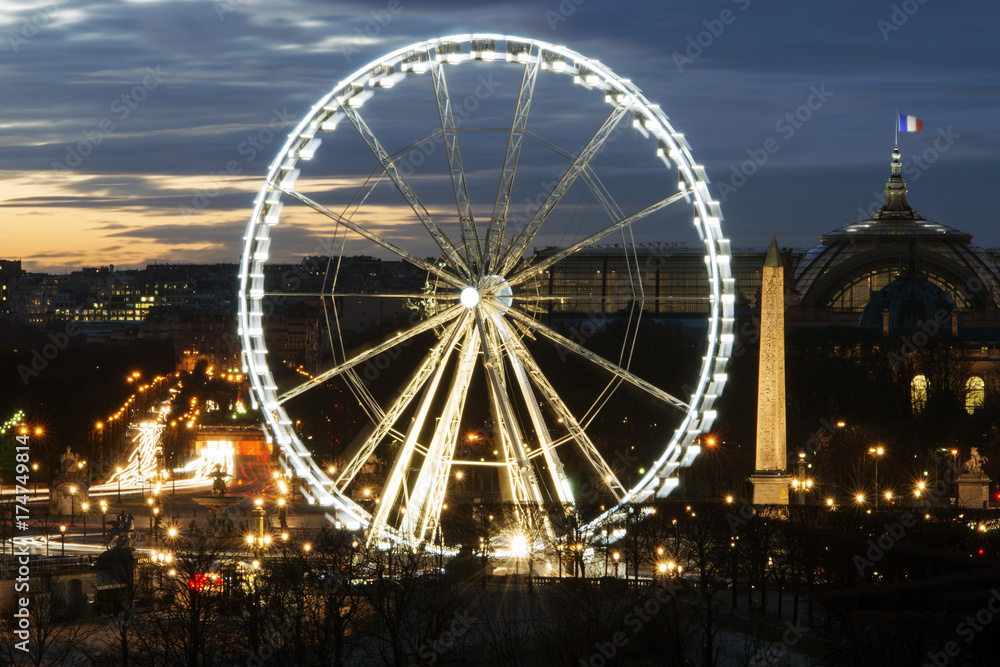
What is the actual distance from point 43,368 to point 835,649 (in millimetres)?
58718

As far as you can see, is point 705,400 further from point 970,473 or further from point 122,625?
point 970,473

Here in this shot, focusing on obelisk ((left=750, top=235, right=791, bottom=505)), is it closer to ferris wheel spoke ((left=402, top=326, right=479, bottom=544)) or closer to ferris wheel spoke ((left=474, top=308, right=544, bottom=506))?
ferris wheel spoke ((left=474, top=308, right=544, bottom=506))

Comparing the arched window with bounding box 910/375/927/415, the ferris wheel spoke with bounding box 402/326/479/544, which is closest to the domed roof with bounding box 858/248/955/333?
the arched window with bounding box 910/375/927/415

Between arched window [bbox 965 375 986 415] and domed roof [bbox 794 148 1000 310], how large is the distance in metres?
25.8

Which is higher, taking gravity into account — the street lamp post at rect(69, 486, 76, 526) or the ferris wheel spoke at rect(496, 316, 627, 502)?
the ferris wheel spoke at rect(496, 316, 627, 502)

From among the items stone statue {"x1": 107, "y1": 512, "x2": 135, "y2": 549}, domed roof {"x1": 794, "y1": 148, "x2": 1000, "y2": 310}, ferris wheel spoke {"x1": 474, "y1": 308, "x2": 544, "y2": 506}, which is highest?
domed roof {"x1": 794, "y1": 148, "x2": 1000, "y2": 310}

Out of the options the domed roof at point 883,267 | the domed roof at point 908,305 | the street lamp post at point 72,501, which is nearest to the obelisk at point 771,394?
the street lamp post at point 72,501

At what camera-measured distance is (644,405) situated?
68.4 meters

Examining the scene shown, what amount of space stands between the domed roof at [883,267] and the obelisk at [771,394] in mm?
76966

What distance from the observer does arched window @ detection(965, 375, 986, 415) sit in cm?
8669

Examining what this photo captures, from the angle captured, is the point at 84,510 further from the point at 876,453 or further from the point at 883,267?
the point at 883,267

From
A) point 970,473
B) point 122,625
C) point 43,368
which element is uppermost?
point 43,368

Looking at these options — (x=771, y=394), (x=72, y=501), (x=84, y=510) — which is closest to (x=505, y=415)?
(x=771, y=394)

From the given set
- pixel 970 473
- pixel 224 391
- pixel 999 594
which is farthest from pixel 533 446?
pixel 224 391
